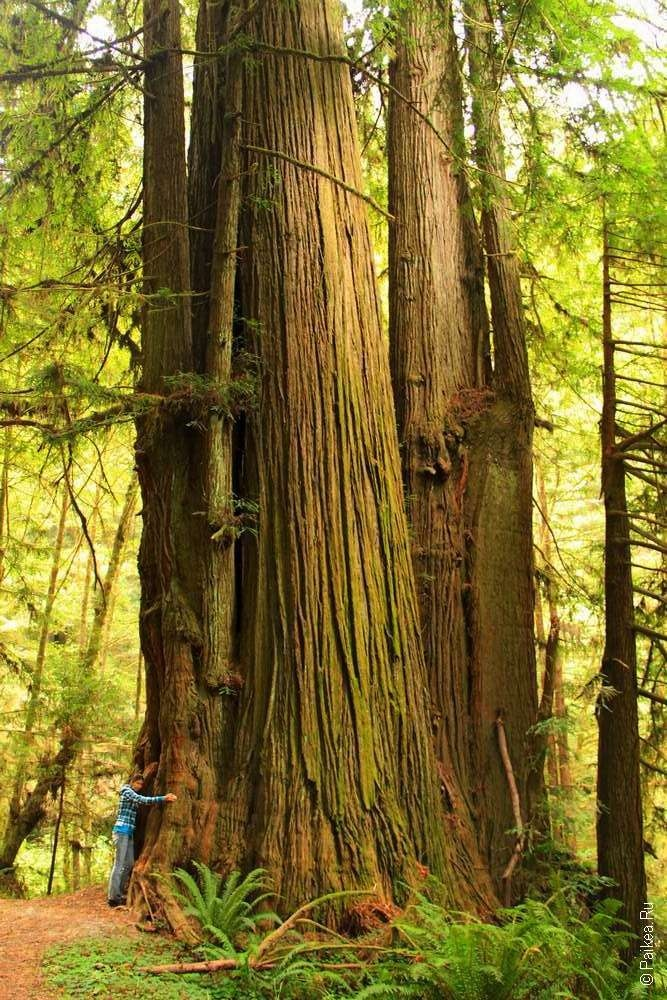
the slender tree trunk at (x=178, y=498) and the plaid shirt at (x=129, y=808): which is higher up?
the slender tree trunk at (x=178, y=498)

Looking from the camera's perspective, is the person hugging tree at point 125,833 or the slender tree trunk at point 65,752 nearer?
the person hugging tree at point 125,833

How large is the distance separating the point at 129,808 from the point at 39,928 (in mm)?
870

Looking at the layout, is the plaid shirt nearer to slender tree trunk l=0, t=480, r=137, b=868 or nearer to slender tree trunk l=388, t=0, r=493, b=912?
slender tree trunk l=388, t=0, r=493, b=912

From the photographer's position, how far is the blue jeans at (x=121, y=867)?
4.87m

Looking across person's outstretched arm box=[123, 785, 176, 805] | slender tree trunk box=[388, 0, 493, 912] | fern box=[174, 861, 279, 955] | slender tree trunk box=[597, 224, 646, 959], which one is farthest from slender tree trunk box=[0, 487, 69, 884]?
slender tree trunk box=[597, 224, 646, 959]

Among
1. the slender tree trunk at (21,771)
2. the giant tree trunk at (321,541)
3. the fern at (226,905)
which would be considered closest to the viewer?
the fern at (226,905)

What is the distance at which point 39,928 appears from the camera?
173 inches

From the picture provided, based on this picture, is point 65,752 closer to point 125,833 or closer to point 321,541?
point 125,833

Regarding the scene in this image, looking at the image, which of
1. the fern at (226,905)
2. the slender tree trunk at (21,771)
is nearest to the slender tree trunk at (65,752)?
the slender tree trunk at (21,771)

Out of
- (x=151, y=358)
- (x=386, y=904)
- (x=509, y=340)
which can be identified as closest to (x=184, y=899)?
(x=386, y=904)

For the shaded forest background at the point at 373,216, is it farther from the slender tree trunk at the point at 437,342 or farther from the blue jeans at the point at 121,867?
the blue jeans at the point at 121,867

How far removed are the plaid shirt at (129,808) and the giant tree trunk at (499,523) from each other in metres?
2.29

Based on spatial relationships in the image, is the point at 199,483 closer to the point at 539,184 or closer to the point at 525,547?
the point at 525,547

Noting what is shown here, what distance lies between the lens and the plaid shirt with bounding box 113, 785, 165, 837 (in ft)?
16.3
